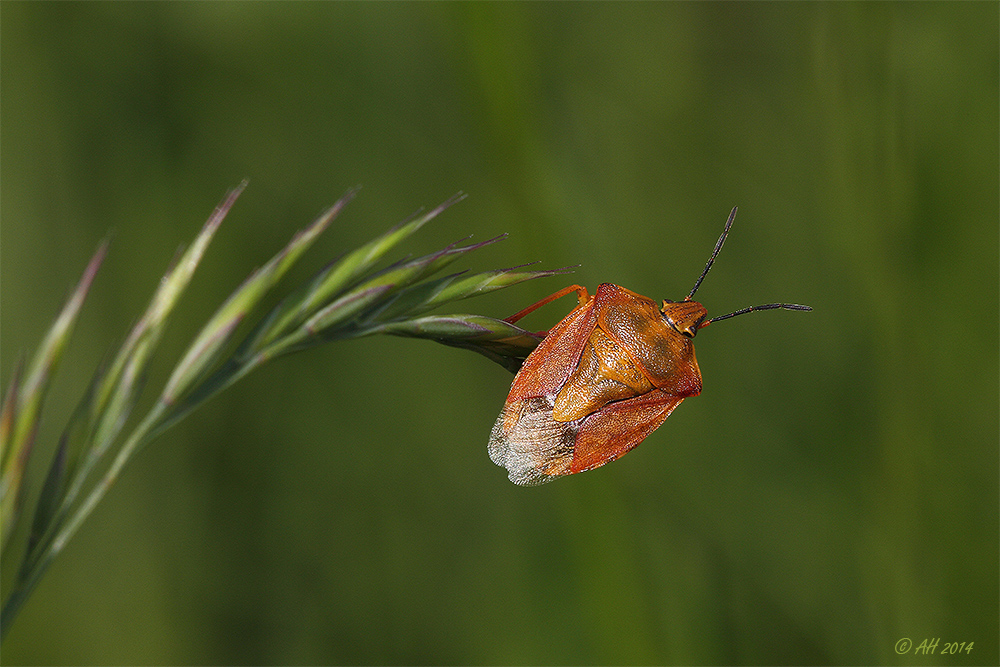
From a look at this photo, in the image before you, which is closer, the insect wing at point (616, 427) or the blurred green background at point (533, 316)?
the insect wing at point (616, 427)

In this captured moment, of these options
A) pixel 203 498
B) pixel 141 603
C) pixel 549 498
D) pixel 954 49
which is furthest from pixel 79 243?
pixel 954 49

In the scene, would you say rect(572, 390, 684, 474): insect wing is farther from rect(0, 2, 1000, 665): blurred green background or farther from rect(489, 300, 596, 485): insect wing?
rect(0, 2, 1000, 665): blurred green background

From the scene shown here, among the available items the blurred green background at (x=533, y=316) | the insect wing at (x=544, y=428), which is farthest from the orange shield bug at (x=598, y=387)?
the blurred green background at (x=533, y=316)

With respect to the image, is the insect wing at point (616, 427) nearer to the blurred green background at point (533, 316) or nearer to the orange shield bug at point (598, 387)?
the orange shield bug at point (598, 387)

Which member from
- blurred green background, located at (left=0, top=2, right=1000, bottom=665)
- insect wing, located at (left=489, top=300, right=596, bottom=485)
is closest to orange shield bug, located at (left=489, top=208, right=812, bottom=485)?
insect wing, located at (left=489, top=300, right=596, bottom=485)

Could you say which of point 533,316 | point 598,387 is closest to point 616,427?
point 598,387

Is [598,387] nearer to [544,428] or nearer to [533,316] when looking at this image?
[544,428]
